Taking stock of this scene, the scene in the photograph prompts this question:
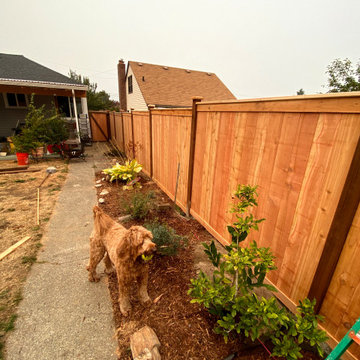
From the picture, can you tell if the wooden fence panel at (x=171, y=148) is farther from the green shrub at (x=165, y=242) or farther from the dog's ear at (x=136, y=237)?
the dog's ear at (x=136, y=237)

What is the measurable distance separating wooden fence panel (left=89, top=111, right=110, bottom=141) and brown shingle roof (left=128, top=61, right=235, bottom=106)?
344cm

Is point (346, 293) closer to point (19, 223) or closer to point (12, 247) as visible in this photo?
point (12, 247)

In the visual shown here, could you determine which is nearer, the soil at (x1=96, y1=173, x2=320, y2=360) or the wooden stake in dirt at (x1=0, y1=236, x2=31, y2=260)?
the soil at (x1=96, y1=173, x2=320, y2=360)

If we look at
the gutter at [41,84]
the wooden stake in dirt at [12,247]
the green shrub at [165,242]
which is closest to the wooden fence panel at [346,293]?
the green shrub at [165,242]

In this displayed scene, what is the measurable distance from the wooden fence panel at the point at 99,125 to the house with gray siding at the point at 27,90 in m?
1.13

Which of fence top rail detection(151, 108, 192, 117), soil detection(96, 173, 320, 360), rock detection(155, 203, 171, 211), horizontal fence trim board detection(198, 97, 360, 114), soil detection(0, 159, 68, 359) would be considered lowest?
soil detection(0, 159, 68, 359)

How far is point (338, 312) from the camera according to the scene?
5.28 feet

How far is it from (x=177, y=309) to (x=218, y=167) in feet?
6.18

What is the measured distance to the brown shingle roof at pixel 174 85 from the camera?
621 inches

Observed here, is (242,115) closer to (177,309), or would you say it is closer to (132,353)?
(177,309)

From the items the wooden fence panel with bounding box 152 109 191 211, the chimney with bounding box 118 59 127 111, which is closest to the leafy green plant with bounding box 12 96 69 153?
the wooden fence panel with bounding box 152 109 191 211

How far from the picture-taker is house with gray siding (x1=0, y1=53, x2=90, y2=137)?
392 inches

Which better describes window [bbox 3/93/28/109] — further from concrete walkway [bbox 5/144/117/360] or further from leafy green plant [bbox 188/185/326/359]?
leafy green plant [bbox 188/185/326/359]

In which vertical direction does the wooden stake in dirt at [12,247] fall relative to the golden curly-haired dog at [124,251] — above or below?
below
